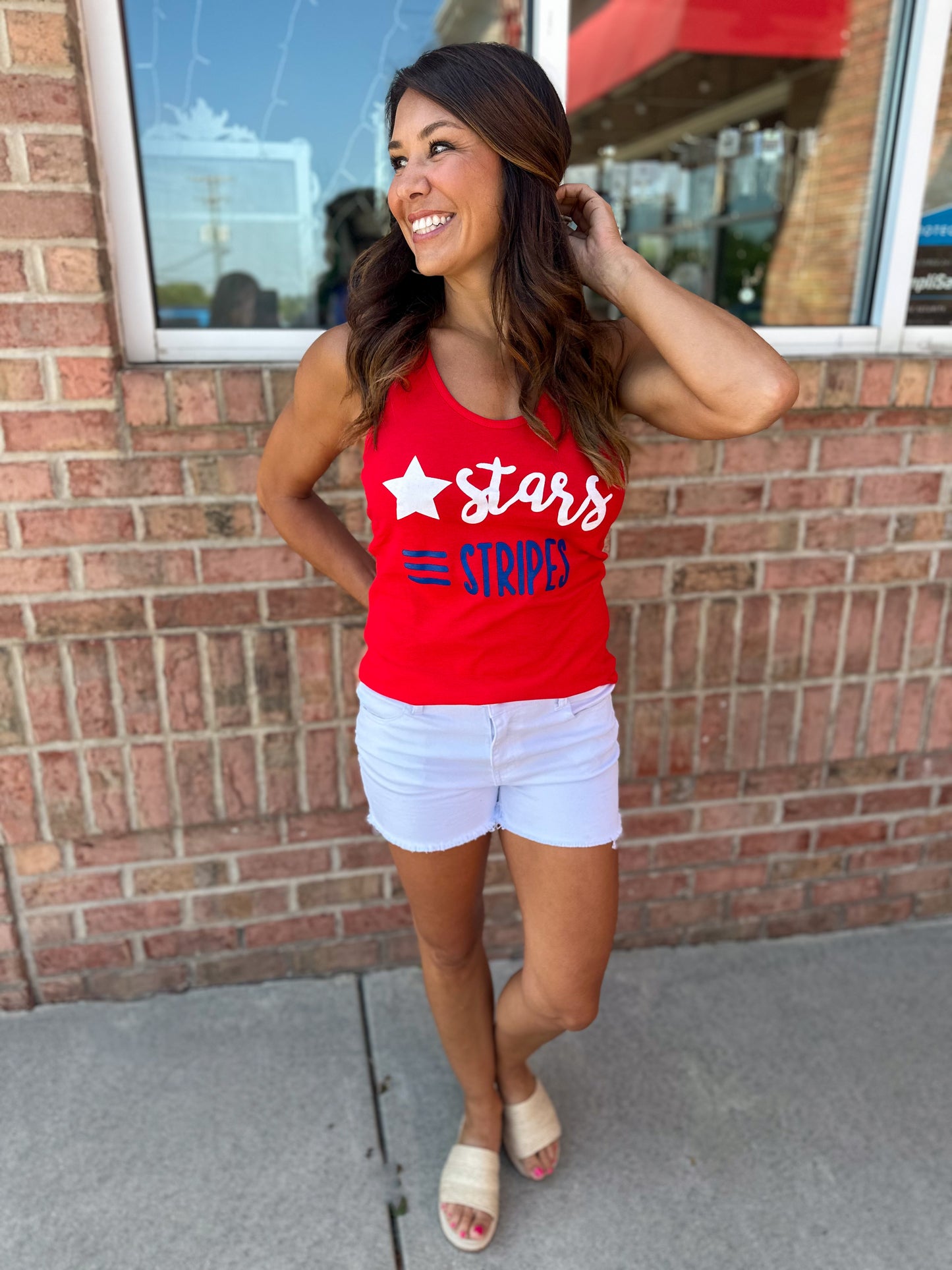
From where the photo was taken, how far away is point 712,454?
2336 mm

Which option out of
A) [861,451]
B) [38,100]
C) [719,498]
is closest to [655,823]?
[719,498]

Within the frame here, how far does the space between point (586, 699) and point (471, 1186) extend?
103 centimetres

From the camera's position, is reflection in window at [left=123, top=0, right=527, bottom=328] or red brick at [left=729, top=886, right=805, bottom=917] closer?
reflection in window at [left=123, top=0, right=527, bottom=328]

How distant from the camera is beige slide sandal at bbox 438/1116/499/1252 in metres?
1.80

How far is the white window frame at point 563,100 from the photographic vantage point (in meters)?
2.02

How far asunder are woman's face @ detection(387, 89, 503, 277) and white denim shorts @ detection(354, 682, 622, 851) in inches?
28.5

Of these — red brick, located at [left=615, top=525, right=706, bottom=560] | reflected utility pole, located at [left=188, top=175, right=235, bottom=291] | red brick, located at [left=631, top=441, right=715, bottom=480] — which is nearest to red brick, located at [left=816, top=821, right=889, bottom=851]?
red brick, located at [left=615, top=525, right=706, bottom=560]

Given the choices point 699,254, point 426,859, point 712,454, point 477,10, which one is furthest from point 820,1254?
point 699,254

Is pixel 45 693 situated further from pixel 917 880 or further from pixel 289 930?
pixel 917 880

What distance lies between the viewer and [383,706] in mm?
1609

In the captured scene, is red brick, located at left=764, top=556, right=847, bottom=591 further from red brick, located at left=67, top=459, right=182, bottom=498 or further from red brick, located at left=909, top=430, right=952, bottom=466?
red brick, located at left=67, top=459, right=182, bottom=498

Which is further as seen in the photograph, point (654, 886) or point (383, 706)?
point (654, 886)

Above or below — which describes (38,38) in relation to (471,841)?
above

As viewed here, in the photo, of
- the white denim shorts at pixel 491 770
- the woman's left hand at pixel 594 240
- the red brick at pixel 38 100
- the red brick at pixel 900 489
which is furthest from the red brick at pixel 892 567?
the red brick at pixel 38 100
